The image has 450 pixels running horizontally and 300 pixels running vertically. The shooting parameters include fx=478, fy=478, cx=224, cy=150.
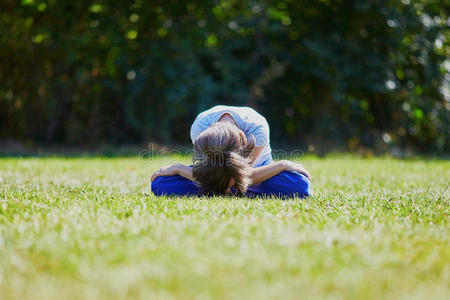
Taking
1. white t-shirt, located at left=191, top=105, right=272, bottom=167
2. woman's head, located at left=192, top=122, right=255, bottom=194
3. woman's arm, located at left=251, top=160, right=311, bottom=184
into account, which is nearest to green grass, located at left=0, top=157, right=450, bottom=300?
woman's head, located at left=192, top=122, right=255, bottom=194

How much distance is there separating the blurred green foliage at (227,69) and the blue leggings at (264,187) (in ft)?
21.8

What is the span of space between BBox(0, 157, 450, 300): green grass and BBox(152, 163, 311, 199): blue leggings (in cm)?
26

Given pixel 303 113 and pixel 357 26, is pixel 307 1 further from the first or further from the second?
pixel 303 113

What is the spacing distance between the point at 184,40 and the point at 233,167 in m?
7.81

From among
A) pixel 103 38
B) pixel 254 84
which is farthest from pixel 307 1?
pixel 103 38

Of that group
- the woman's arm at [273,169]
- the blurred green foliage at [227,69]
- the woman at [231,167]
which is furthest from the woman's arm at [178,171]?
the blurred green foliage at [227,69]

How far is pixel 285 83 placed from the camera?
1266 centimetres

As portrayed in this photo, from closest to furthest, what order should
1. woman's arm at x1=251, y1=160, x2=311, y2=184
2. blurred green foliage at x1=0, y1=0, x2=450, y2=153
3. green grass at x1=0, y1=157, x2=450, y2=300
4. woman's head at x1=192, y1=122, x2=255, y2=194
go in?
green grass at x1=0, y1=157, x2=450, y2=300, woman's head at x1=192, y1=122, x2=255, y2=194, woman's arm at x1=251, y1=160, x2=311, y2=184, blurred green foliage at x1=0, y1=0, x2=450, y2=153

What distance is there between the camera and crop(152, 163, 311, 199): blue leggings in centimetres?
437

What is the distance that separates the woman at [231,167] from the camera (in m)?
3.82

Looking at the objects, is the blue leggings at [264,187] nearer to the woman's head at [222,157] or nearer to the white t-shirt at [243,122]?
the white t-shirt at [243,122]

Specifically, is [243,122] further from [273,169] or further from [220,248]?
[220,248]

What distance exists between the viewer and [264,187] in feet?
14.8

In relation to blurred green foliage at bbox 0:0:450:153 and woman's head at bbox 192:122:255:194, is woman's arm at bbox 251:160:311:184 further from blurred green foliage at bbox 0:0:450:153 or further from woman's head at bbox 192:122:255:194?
blurred green foliage at bbox 0:0:450:153
